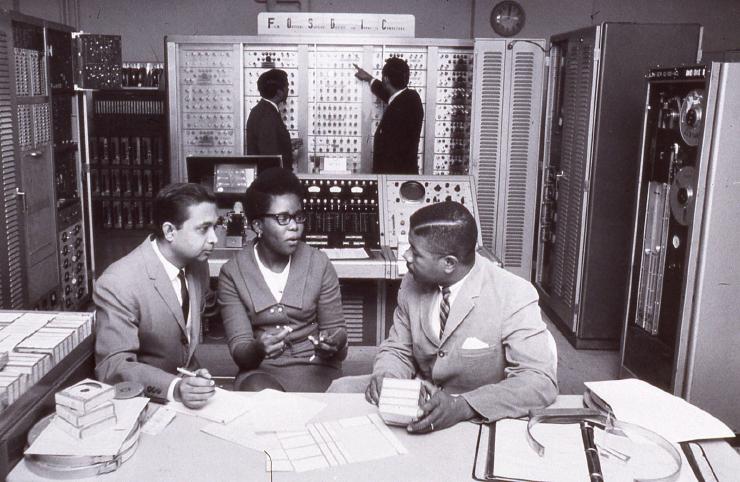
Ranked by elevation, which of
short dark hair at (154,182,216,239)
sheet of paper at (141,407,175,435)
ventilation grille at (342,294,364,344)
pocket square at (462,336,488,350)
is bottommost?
ventilation grille at (342,294,364,344)

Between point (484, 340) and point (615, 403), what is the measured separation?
41 cm

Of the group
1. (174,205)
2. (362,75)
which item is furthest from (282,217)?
(362,75)

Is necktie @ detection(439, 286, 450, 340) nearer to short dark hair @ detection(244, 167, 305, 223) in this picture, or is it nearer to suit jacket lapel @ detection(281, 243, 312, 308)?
suit jacket lapel @ detection(281, 243, 312, 308)

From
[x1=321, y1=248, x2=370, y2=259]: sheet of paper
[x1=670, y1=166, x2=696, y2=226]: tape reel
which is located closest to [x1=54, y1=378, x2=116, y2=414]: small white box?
[x1=321, y1=248, x2=370, y2=259]: sheet of paper

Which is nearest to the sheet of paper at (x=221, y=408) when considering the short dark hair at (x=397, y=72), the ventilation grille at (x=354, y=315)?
the ventilation grille at (x=354, y=315)

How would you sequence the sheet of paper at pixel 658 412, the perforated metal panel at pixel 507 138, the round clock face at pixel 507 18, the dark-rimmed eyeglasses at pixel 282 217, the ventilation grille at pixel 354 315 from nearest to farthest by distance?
1. the sheet of paper at pixel 658 412
2. the dark-rimmed eyeglasses at pixel 282 217
3. the ventilation grille at pixel 354 315
4. the perforated metal panel at pixel 507 138
5. the round clock face at pixel 507 18

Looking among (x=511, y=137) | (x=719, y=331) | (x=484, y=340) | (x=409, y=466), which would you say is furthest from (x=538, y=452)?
(x=511, y=137)

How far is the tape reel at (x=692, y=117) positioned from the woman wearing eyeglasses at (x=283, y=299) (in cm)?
181

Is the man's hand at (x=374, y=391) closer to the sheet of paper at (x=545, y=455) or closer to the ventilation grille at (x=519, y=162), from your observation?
the sheet of paper at (x=545, y=455)

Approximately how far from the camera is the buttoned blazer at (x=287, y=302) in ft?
8.10

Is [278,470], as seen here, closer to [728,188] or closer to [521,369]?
[521,369]

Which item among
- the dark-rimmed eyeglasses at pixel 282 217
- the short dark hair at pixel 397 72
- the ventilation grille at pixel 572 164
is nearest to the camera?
the dark-rimmed eyeglasses at pixel 282 217

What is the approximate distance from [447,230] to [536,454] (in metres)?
0.70

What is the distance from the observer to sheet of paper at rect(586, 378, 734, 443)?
1.64 meters
